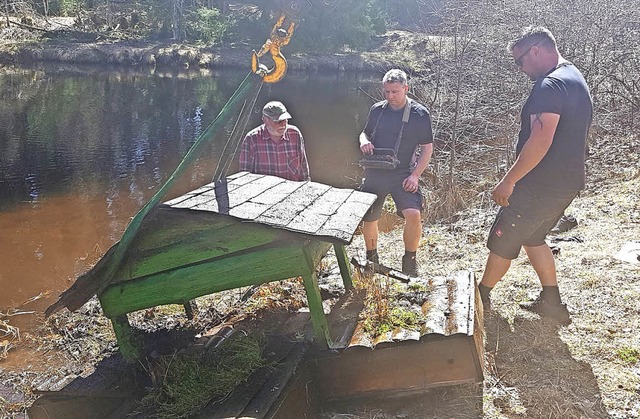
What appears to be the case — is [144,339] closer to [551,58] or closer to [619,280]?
[551,58]

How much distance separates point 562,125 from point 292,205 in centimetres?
190

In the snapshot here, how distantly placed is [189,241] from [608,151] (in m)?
8.89

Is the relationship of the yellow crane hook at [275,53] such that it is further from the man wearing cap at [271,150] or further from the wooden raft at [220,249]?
the man wearing cap at [271,150]

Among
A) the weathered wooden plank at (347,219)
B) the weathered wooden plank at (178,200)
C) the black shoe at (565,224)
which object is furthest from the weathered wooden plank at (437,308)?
the black shoe at (565,224)

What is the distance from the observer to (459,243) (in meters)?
6.71

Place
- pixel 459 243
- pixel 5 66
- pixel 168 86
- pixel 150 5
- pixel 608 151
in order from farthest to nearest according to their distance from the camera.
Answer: pixel 150 5
pixel 5 66
pixel 168 86
pixel 608 151
pixel 459 243

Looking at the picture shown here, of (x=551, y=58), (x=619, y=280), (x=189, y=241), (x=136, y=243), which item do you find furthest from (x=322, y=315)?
(x=619, y=280)

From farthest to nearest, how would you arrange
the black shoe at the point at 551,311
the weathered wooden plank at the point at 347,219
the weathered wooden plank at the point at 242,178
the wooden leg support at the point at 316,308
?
1. the black shoe at the point at 551,311
2. the weathered wooden plank at the point at 242,178
3. the wooden leg support at the point at 316,308
4. the weathered wooden plank at the point at 347,219

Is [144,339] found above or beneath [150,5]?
beneath

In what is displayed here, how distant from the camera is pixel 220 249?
3.23 meters

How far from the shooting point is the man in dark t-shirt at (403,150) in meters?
5.23

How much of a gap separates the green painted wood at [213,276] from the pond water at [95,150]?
306 cm

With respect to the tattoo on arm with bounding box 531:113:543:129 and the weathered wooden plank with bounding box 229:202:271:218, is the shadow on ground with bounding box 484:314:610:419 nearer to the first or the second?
the tattoo on arm with bounding box 531:113:543:129

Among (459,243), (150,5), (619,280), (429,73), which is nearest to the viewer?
(619,280)
